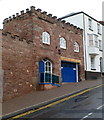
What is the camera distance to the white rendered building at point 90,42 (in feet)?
81.8

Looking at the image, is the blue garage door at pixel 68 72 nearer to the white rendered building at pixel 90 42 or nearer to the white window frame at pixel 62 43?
the white window frame at pixel 62 43

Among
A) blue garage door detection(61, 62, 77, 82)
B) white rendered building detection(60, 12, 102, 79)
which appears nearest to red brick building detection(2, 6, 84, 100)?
blue garage door detection(61, 62, 77, 82)

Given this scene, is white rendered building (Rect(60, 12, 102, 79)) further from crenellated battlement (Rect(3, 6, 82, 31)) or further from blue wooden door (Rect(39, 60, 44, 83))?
blue wooden door (Rect(39, 60, 44, 83))

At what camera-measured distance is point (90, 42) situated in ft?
84.6

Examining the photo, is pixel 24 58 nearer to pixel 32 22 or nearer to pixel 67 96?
pixel 32 22

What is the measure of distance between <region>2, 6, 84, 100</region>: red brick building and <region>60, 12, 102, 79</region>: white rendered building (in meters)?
1.43

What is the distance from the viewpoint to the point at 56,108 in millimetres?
10617

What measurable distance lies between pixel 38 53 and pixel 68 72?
5784 millimetres

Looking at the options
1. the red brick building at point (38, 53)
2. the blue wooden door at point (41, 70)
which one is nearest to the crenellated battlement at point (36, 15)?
the red brick building at point (38, 53)

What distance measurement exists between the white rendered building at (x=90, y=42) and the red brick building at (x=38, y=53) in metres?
1.43

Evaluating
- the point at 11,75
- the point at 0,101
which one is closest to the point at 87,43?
the point at 11,75

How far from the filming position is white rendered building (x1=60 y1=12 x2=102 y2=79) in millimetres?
24938

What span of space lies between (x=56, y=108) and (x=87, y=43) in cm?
1630

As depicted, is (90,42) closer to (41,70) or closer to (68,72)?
(68,72)
